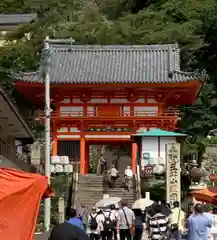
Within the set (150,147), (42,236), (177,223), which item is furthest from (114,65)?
(177,223)

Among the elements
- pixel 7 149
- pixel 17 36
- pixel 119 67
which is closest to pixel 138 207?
pixel 7 149

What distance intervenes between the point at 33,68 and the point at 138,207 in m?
28.4

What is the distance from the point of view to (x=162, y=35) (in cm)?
4897

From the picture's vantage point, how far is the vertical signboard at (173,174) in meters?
27.1

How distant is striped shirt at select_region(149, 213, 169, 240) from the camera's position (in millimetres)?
15703

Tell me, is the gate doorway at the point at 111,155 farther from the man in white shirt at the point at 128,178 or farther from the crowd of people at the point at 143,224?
the crowd of people at the point at 143,224

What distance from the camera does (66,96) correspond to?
1480 inches

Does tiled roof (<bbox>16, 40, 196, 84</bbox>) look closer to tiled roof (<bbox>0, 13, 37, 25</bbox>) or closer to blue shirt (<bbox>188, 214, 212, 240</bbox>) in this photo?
tiled roof (<bbox>0, 13, 37, 25</bbox>)

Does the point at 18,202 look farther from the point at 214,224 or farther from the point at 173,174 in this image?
the point at 173,174

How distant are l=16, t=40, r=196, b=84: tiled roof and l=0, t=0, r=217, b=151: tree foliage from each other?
6.46 meters

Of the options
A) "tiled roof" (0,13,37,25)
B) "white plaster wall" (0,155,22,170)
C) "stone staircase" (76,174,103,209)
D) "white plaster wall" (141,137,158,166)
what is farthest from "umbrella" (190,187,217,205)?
"tiled roof" (0,13,37,25)

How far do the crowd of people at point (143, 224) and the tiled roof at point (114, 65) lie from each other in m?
16.7

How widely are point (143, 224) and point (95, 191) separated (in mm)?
11419

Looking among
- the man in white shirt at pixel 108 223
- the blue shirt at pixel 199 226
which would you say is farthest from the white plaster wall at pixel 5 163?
the blue shirt at pixel 199 226
